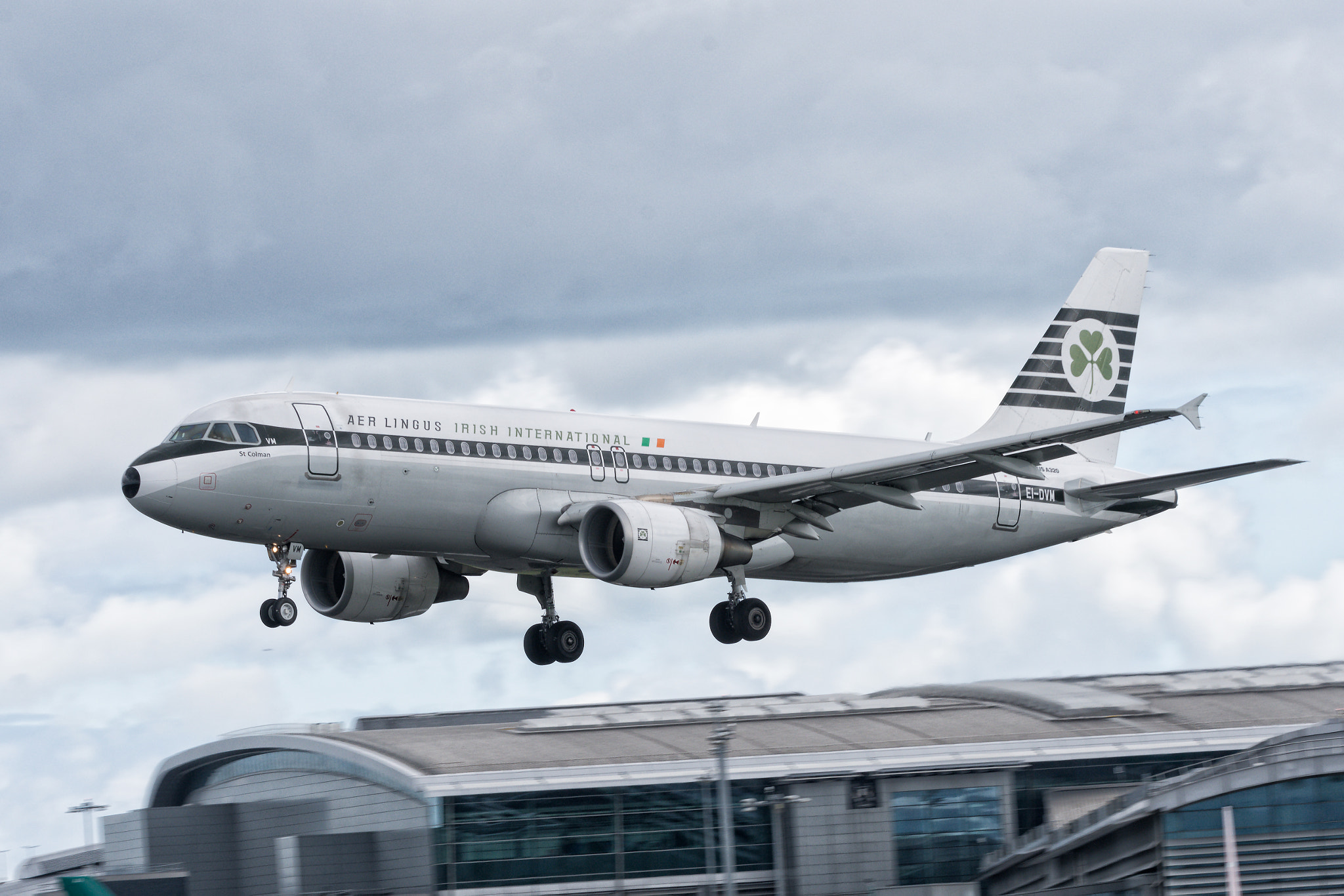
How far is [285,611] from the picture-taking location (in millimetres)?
39906

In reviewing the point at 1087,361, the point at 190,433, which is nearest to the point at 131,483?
the point at 190,433

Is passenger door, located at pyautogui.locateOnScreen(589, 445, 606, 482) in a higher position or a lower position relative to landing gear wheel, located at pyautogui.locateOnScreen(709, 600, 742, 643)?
higher

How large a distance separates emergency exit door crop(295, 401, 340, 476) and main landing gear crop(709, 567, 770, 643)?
38.0ft

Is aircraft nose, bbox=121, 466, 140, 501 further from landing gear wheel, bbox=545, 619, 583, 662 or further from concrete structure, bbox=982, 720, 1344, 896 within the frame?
concrete structure, bbox=982, 720, 1344, 896

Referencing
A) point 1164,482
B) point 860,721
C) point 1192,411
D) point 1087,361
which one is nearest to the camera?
point 1192,411

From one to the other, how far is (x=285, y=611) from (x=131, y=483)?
188 inches

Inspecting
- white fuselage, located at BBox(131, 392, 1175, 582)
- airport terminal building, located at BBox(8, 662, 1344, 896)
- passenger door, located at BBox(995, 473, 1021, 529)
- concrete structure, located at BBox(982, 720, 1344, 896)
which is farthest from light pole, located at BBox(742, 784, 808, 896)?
passenger door, located at BBox(995, 473, 1021, 529)

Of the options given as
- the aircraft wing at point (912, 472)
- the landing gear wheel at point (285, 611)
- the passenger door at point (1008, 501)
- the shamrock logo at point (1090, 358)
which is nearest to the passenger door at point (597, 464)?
the aircraft wing at point (912, 472)

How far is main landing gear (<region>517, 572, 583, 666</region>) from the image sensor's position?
47219 mm

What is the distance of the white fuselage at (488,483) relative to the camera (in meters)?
38.6

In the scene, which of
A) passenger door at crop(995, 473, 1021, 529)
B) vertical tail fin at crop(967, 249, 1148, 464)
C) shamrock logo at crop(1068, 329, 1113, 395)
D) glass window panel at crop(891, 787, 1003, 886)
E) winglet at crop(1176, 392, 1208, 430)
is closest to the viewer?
winglet at crop(1176, 392, 1208, 430)

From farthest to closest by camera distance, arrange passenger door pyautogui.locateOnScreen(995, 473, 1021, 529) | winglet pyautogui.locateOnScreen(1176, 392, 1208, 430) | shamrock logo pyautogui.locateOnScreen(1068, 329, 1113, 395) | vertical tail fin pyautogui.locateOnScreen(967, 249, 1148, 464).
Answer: shamrock logo pyautogui.locateOnScreen(1068, 329, 1113, 395), vertical tail fin pyautogui.locateOnScreen(967, 249, 1148, 464), passenger door pyautogui.locateOnScreen(995, 473, 1021, 529), winglet pyautogui.locateOnScreen(1176, 392, 1208, 430)

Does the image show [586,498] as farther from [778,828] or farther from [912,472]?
[778,828]

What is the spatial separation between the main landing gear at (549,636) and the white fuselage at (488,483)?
272 cm
